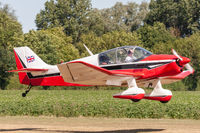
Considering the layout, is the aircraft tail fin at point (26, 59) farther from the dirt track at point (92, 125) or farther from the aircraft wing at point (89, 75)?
the aircraft wing at point (89, 75)

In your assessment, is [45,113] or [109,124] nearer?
[109,124]

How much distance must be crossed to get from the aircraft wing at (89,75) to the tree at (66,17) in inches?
2934

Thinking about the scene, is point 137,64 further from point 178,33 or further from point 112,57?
point 178,33

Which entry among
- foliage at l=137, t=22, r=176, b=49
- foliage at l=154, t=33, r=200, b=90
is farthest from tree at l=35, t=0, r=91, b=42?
foliage at l=154, t=33, r=200, b=90

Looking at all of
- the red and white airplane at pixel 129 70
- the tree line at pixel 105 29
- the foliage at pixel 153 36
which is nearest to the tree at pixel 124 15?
the tree line at pixel 105 29

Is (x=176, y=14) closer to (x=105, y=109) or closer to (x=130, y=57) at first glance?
(x=105, y=109)

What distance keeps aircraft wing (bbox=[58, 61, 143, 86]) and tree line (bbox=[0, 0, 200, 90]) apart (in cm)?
4711

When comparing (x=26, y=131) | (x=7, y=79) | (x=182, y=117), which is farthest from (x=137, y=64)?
(x=7, y=79)

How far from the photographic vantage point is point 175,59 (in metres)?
16.7

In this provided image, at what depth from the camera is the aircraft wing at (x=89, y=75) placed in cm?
1600

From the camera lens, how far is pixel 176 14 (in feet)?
318

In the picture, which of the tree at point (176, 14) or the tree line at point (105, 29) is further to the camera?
the tree at point (176, 14)

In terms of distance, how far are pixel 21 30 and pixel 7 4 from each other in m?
13.7

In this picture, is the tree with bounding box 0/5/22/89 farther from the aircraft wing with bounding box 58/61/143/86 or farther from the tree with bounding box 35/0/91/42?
the aircraft wing with bounding box 58/61/143/86
